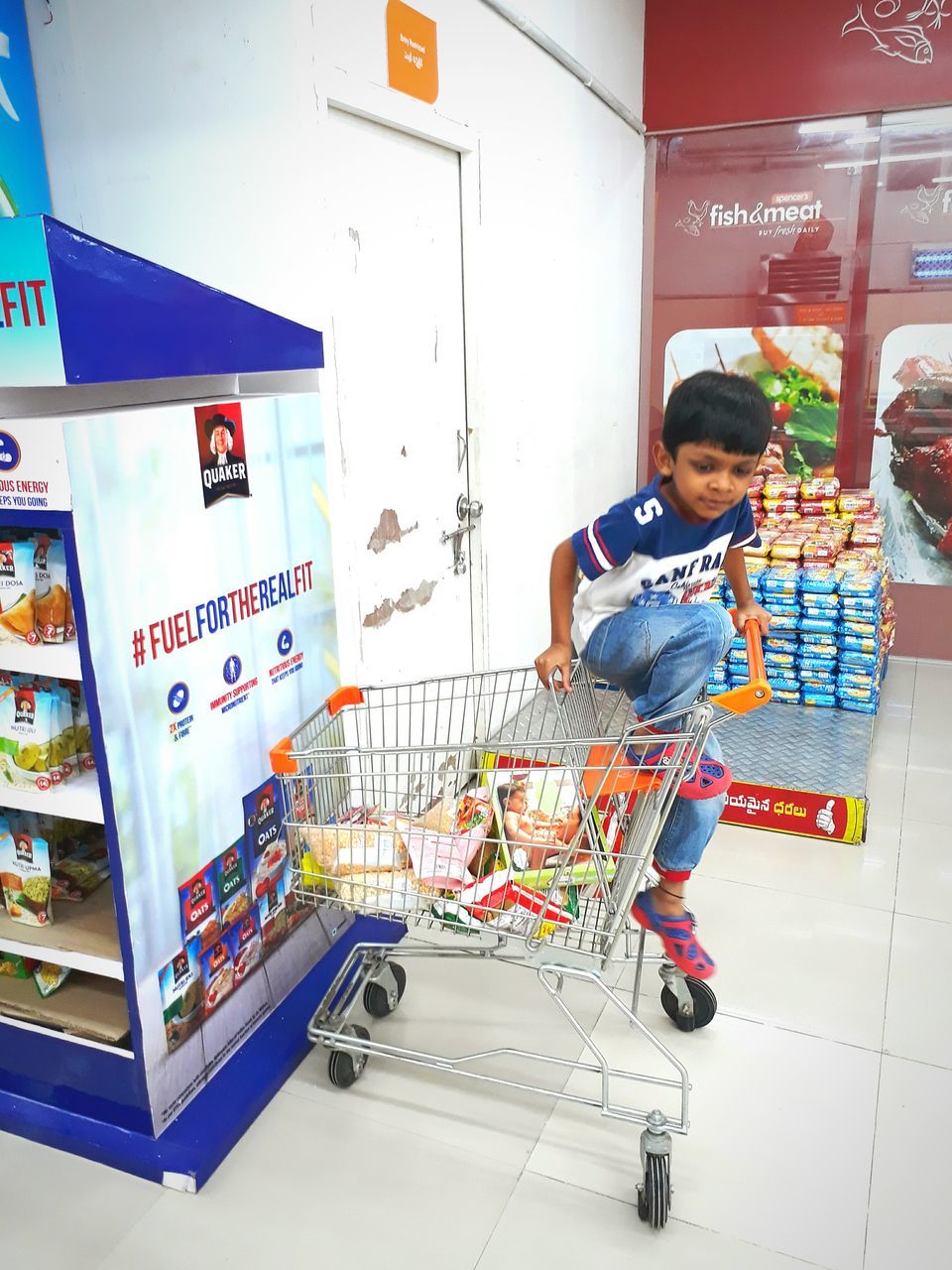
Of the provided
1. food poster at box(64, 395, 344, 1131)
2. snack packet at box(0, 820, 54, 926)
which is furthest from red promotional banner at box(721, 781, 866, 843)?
snack packet at box(0, 820, 54, 926)

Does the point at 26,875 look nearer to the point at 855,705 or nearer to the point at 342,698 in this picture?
the point at 342,698

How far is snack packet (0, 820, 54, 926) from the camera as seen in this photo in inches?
87.5

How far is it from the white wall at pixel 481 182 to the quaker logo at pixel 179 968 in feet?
5.46

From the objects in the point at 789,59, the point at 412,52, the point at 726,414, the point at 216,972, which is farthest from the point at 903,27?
the point at 216,972

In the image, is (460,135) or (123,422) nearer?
(123,422)

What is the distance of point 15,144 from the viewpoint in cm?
274

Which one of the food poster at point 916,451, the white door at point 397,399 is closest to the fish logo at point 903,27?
the food poster at point 916,451

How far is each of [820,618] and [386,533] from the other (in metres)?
2.29

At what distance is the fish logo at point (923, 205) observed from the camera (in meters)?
5.08

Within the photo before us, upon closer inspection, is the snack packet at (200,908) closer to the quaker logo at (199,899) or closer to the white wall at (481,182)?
the quaker logo at (199,899)

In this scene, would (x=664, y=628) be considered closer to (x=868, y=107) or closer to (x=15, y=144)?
(x=15, y=144)

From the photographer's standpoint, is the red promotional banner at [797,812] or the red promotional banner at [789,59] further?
the red promotional banner at [789,59]

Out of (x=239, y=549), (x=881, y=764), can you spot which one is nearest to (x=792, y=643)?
(x=881, y=764)

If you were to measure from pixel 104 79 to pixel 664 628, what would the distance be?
85.0 inches
